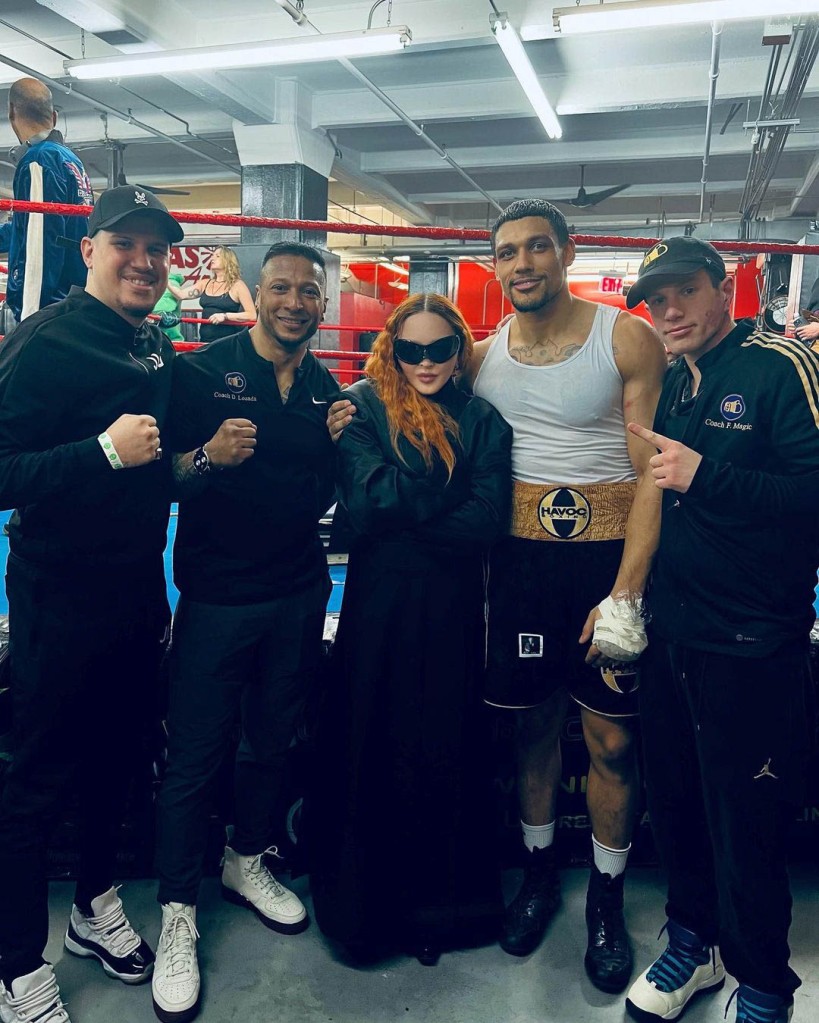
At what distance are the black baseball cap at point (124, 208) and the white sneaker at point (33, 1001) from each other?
1.52 meters

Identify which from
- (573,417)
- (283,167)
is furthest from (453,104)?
(573,417)

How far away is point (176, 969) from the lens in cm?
174

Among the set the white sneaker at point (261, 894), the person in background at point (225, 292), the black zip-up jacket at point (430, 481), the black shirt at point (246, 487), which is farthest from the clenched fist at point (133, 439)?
the person in background at point (225, 292)

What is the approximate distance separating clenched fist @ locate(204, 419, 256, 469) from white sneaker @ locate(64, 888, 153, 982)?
1.02 m

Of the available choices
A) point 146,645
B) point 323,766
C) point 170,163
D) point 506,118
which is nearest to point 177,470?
point 146,645

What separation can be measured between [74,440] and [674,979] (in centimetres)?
168

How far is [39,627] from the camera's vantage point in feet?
5.28

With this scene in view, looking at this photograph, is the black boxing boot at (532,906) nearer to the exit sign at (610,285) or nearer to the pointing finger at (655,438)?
the pointing finger at (655,438)

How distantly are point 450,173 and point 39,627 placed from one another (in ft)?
38.1

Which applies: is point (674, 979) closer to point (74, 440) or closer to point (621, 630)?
point (621, 630)

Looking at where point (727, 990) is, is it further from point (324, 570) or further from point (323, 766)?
point (324, 570)

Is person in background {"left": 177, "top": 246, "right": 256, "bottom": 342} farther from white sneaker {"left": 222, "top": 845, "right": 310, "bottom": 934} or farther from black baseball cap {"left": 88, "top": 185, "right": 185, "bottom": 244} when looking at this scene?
white sneaker {"left": 222, "top": 845, "right": 310, "bottom": 934}

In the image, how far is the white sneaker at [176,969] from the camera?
5.49 ft

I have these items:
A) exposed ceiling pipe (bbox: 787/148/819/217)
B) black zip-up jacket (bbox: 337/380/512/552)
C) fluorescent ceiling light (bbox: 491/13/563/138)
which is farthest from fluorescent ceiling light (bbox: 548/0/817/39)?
exposed ceiling pipe (bbox: 787/148/819/217)
